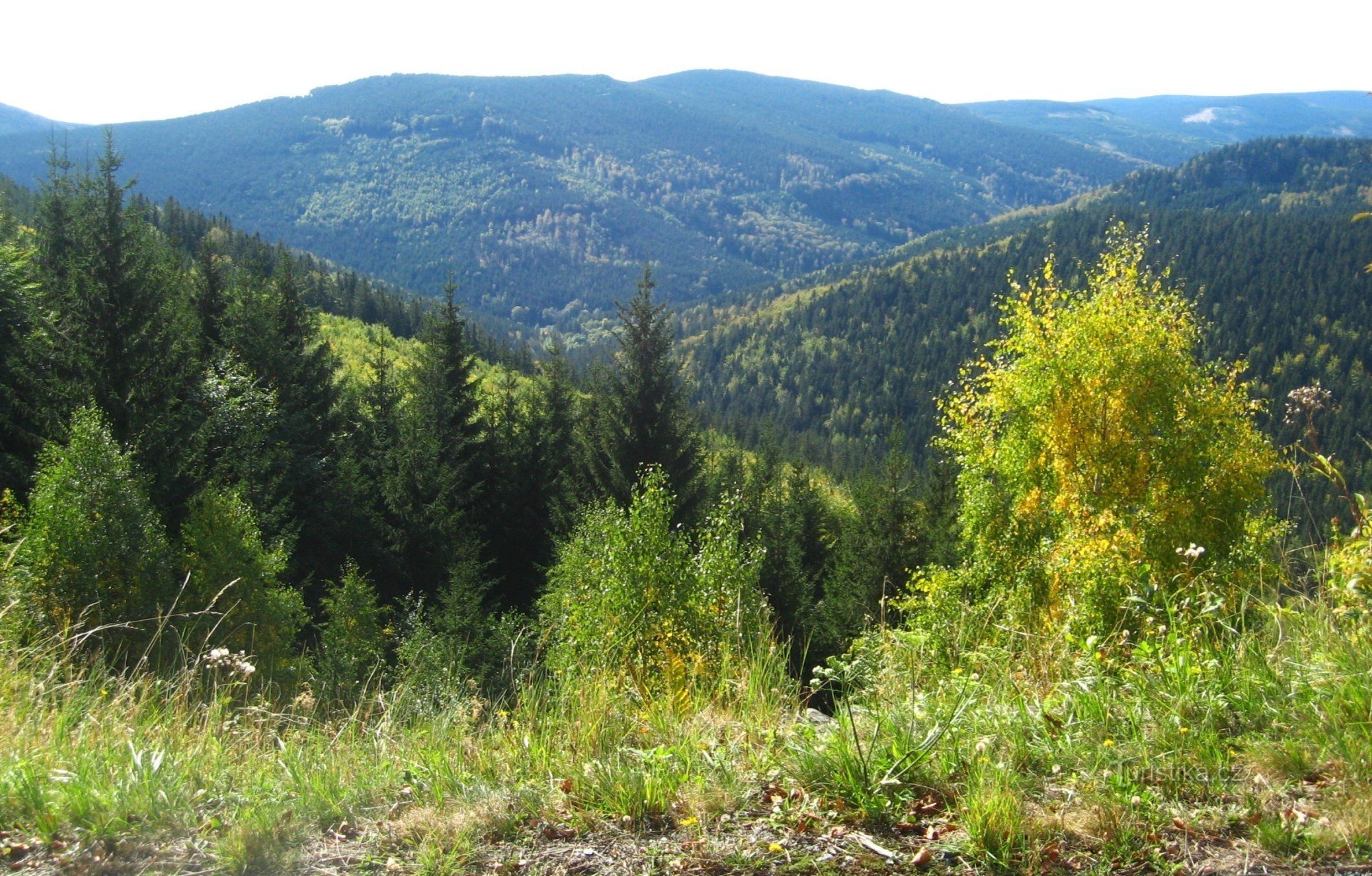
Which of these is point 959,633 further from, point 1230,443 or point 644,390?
point 644,390

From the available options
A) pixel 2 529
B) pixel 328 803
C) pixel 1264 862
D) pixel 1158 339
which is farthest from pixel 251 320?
pixel 1264 862

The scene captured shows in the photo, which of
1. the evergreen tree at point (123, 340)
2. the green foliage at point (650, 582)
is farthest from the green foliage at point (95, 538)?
the green foliage at point (650, 582)

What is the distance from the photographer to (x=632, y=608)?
12750 millimetres

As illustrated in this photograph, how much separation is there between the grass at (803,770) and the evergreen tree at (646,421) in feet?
80.2

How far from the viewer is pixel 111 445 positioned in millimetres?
15484

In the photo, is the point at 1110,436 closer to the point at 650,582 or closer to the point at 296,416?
the point at 650,582

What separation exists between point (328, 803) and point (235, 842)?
392 millimetres

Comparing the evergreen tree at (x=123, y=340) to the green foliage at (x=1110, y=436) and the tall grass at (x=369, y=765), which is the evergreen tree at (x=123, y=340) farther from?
the green foliage at (x=1110, y=436)

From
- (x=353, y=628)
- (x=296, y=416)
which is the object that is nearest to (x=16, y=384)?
(x=296, y=416)

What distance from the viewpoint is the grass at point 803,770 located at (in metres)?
2.89

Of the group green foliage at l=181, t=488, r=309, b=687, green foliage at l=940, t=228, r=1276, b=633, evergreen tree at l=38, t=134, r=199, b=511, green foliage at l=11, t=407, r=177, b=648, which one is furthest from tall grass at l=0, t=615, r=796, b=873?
evergreen tree at l=38, t=134, r=199, b=511

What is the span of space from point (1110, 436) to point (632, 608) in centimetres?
960

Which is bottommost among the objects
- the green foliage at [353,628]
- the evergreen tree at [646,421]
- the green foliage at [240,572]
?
the green foliage at [353,628]

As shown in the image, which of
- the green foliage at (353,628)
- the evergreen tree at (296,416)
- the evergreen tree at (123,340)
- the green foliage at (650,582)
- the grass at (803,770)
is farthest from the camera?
the evergreen tree at (296,416)
